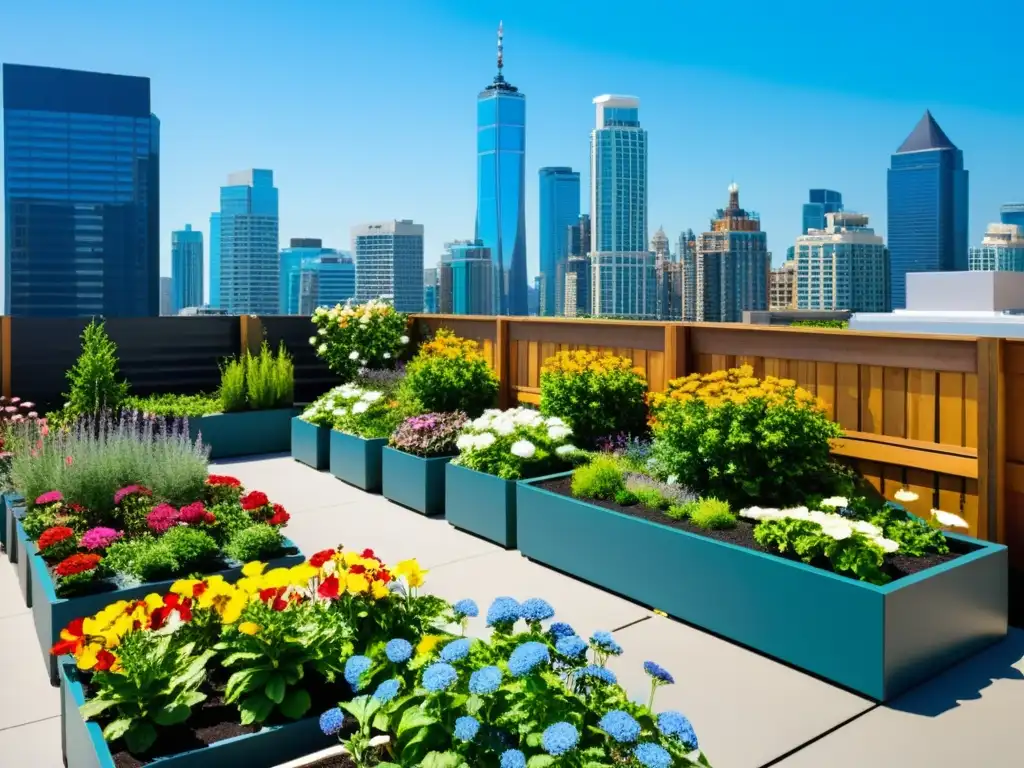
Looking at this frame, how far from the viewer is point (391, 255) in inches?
4454

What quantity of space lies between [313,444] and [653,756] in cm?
639

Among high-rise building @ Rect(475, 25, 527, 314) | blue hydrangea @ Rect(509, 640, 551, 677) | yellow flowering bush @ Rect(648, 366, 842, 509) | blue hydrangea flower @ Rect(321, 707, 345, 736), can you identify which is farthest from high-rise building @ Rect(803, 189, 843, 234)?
blue hydrangea flower @ Rect(321, 707, 345, 736)

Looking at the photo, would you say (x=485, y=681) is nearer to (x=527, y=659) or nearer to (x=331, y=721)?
(x=527, y=659)

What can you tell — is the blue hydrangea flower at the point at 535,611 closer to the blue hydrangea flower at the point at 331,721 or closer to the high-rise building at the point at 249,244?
the blue hydrangea flower at the point at 331,721

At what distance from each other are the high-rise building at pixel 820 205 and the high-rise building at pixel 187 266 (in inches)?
5019

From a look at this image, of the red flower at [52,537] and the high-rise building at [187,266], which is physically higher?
the high-rise building at [187,266]

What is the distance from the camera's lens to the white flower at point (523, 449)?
537 centimetres

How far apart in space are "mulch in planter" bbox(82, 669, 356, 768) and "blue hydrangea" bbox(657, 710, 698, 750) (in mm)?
876

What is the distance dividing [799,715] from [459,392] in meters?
4.56

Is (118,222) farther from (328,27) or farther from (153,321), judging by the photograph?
(153,321)

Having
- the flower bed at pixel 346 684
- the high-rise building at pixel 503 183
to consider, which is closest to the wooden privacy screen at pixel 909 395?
the flower bed at pixel 346 684

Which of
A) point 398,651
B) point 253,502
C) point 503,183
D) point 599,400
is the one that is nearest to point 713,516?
point 599,400

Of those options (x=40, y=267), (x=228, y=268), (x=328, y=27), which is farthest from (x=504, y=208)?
(x=328, y=27)

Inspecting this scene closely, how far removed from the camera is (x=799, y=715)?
123 inches
